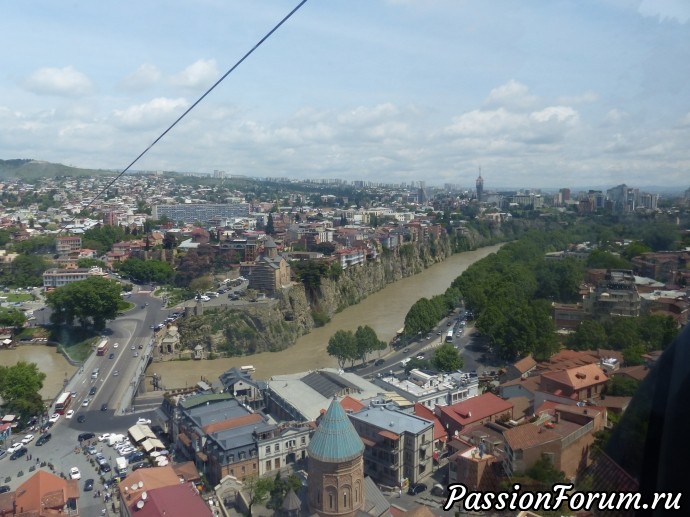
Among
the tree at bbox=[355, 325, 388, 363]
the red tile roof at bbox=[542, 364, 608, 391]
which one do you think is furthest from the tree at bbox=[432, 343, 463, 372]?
the red tile roof at bbox=[542, 364, 608, 391]

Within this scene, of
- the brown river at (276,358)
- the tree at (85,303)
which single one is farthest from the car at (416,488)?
the tree at (85,303)

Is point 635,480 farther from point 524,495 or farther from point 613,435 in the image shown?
point 524,495

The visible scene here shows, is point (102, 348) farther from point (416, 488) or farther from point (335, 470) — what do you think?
point (335, 470)

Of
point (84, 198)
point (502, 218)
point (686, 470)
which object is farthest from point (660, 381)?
point (84, 198)

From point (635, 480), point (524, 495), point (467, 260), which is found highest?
point (635, 480)

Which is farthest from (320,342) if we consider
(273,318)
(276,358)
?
(276,358)
